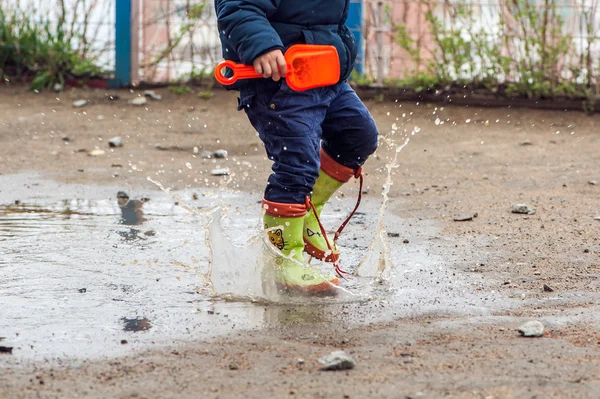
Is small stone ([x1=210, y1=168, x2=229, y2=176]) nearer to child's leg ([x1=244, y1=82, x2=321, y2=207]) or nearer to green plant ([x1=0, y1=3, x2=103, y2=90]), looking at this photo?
child's leg ([x1=244, y1=82, x2=321, y2=207])

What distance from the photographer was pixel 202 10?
9.44m

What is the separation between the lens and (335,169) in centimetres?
383

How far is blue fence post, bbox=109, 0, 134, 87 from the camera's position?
379 inches

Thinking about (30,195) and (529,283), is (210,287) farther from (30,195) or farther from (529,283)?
(30,195)

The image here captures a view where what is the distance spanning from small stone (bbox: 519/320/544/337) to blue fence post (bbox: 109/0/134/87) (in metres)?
7.34

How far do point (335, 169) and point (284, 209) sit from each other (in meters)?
0.45

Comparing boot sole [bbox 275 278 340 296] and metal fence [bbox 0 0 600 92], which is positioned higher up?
metal fence [bbox 0 0 600 92]

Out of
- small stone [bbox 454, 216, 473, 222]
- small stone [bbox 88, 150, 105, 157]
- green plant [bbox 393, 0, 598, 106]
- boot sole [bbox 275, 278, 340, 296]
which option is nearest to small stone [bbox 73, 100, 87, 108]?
small stone [bbox 88, 150, 105, 157]

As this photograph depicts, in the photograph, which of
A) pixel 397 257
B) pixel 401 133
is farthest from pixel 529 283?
pixel 401 133

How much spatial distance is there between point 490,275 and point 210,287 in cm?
109

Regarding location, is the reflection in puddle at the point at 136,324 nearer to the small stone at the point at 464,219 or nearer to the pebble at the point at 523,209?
the small stone at the point at 464,219

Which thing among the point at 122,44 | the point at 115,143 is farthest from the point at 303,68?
the point at 122,44

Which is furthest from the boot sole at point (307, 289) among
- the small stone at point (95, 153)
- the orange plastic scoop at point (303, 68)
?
the small stone at point (95, 153)

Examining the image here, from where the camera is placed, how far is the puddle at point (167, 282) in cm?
308
